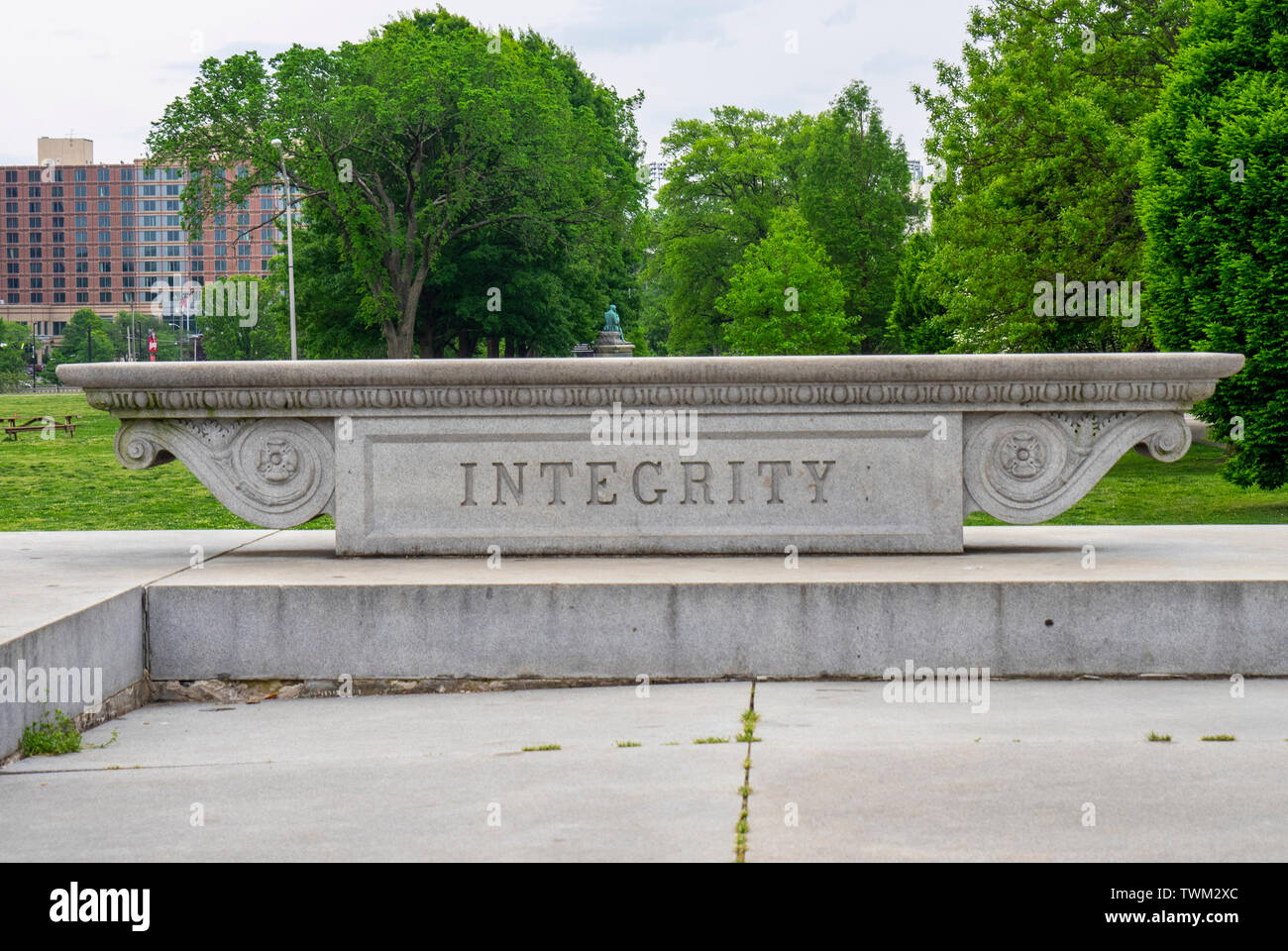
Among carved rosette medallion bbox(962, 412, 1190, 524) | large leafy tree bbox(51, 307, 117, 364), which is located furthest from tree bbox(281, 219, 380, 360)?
large leafy tree bbox(51, 307, 117, 364)

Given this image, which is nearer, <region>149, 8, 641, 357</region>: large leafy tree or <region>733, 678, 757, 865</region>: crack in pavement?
<region>733, 678, 757, 865</region>: crack in pavement

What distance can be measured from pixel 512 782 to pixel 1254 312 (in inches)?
439

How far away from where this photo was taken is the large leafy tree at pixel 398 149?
38.4 m

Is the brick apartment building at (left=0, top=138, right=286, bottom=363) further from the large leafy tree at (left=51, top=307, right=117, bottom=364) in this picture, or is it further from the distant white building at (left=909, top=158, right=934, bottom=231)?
the distant white building at (left=909, top=158, right=934, bottom=231)

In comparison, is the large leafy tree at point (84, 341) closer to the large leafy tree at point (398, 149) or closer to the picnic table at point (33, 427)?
the picnic table at point (33, 427)

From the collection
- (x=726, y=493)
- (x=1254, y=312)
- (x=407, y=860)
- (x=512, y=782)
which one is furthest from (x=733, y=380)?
(x=1254, y=312)

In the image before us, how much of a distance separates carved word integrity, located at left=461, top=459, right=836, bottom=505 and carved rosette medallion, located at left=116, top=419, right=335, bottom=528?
0.83 m

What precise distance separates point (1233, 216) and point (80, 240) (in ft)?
596

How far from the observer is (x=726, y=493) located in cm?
700

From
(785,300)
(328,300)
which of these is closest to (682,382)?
(785,300)

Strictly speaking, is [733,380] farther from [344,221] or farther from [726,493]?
[344,221]

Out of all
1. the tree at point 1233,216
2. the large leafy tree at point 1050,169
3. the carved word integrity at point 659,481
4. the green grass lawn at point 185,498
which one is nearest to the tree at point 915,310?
the large leafy tree at point 1050,169

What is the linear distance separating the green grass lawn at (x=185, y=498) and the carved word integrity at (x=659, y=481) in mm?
5866

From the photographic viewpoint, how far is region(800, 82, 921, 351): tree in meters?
54.9
